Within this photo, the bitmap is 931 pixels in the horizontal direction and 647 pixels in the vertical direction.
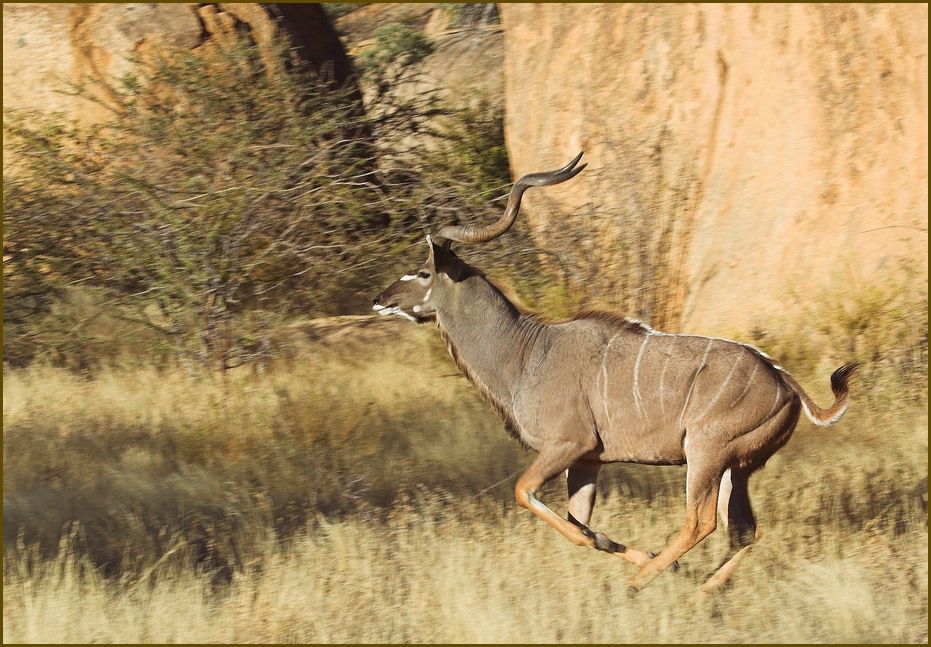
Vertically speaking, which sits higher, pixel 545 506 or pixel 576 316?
pixel 576 316

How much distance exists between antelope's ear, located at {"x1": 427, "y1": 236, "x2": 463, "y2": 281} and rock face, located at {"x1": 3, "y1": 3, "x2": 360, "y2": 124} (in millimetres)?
4919

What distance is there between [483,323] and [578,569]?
1454 mm

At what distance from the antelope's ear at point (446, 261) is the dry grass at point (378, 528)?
1.42 metres

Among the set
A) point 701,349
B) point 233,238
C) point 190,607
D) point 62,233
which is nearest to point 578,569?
point 701,349

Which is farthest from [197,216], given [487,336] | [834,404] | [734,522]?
[834,404]

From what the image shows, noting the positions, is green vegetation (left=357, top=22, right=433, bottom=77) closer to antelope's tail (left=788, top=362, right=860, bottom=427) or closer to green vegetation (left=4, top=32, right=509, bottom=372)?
green vegetation (left=4, top=32, right=509, bottom=372)

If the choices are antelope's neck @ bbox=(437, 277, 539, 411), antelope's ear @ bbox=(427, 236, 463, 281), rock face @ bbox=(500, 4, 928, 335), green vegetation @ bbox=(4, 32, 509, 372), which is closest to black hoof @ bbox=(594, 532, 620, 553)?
antelope's neck @ bbox=(437, 277, 539, 411)

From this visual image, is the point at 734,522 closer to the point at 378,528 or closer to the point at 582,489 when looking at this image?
the point at 582,489

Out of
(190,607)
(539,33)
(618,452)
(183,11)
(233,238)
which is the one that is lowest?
(190,607)

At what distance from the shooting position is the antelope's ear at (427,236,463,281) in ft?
16.9

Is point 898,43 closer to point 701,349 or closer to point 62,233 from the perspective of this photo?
point 701,349

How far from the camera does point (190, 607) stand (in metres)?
4.59

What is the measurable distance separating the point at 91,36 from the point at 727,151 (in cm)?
651

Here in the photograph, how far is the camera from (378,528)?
17.2ft
